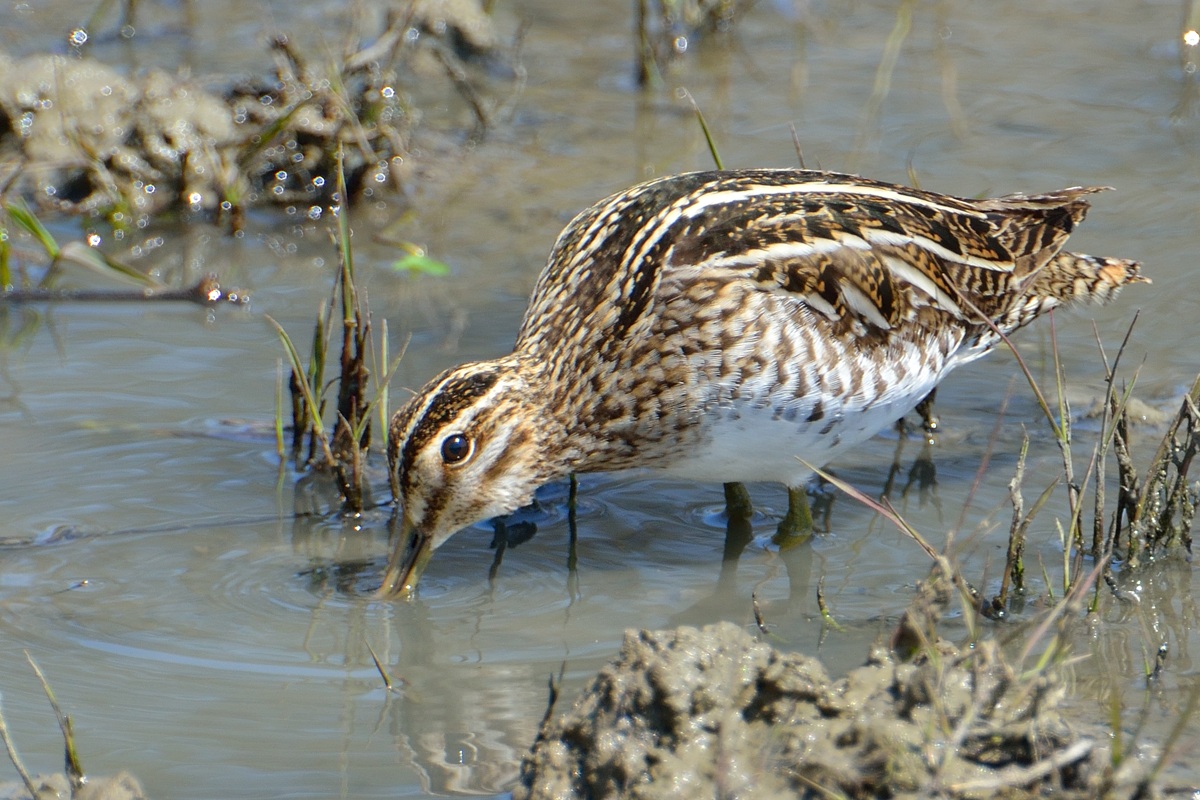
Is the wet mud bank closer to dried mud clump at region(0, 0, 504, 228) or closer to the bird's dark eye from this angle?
the bird's dark eye

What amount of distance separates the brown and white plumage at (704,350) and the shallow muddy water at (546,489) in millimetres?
416

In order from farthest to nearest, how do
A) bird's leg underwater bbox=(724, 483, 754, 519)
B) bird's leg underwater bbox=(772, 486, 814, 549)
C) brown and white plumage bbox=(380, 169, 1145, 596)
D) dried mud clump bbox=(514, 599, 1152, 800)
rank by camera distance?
bird's leg underwater bbox=(724, 483, 754, 519)
bird's leg underwater bbox=(772, 486, 814, 549)
brown and white plumage bbox=(380, 169, 1145, 596)
dried mud clump bbox=(514, 599, 1152, 800)

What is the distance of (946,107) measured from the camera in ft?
30.8

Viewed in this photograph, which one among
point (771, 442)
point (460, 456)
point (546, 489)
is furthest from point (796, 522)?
point (460, 456)

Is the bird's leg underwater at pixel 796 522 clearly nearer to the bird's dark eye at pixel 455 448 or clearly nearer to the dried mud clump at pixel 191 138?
the bird's dark eye at pixel 455 448

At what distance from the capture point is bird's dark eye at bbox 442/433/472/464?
4957mm

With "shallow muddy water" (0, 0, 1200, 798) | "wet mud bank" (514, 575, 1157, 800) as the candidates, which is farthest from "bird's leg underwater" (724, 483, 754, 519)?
"wet mud bank" (514, 575, 1157, 800)

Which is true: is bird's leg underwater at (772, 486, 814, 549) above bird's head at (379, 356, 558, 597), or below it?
below

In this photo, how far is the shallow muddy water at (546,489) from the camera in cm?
455

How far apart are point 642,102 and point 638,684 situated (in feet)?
21.1

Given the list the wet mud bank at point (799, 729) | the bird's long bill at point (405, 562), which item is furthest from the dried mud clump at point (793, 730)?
the bird's long bill at point (405, 562)

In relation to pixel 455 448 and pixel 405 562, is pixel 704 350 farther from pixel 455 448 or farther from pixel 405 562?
pixel 405 562

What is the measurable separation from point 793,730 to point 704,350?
72.0 inches

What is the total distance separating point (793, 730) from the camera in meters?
3.67
